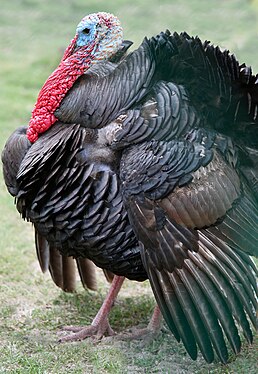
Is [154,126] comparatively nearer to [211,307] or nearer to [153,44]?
[153,44]

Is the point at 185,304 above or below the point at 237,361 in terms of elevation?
above

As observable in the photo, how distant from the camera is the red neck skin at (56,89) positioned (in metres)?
4.79

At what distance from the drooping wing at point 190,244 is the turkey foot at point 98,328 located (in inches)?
39.4

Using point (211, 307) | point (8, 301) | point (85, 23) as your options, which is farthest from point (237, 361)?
point (85, 23)

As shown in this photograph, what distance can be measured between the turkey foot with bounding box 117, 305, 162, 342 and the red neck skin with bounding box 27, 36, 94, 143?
54.0 inches

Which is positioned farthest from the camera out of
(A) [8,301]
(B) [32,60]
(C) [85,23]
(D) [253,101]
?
(B) [32,60]

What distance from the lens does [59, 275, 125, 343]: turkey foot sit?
509 cm

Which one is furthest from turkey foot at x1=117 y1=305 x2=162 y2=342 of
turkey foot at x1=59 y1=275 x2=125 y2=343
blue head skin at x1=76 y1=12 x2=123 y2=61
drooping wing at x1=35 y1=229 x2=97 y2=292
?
blue head skin at x1=76 y1=12 x2=123 y2=61

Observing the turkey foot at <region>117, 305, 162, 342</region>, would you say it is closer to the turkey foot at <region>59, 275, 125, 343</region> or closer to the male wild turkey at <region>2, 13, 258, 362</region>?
the turkey foot at <region>59, 275, 125, 343</region>

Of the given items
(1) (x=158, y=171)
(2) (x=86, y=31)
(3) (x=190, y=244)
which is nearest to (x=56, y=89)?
(2) (x=86, y=31)

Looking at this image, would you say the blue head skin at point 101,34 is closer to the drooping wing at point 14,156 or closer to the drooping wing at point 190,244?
the drooping wing at point 14,156

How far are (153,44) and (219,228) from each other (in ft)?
3.74

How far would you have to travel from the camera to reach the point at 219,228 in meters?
4.30

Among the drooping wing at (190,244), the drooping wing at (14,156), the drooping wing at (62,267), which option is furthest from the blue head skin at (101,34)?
the drooping wing at (62,267)
